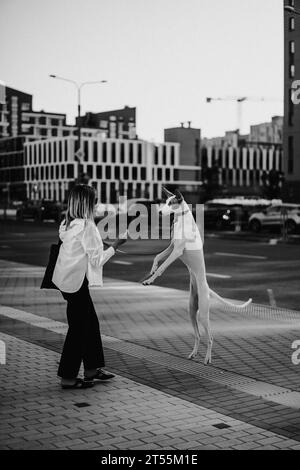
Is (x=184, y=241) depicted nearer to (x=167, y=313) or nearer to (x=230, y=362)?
(x=230, y=362)

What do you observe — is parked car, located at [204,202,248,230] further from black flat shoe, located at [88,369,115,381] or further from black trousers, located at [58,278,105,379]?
black trousers, located at [58,278,105,379]

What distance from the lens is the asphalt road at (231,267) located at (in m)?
13.8

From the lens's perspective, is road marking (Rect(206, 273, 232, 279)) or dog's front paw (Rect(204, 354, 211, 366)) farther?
road marking (Rect(206, 273, 232, 279))

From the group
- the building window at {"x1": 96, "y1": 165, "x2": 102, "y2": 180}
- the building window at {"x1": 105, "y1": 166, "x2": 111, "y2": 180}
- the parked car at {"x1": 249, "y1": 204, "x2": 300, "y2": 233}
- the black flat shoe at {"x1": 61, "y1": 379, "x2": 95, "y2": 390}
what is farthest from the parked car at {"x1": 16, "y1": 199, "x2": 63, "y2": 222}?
the building window at {"x1": 105, "y1": 166, "x2": 111, "y2": 180}

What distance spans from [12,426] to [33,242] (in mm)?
24313

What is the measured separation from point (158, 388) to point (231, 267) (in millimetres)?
12613

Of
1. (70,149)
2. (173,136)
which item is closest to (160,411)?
(70,149)

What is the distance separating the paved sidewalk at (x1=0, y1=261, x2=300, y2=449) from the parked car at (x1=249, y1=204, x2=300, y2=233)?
2391 cm

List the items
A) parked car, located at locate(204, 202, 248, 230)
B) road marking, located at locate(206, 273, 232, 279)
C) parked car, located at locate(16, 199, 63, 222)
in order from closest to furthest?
road marking, located at locate(206, 273, 232, 279) → parked car, located at locate(204, 202, 248, 230) → parked car, located at locate(16, 199, 63, 222)

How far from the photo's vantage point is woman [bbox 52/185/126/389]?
6438 mm

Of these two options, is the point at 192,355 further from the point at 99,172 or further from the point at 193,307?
the point at 99,172

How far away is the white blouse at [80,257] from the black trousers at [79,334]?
95 mm

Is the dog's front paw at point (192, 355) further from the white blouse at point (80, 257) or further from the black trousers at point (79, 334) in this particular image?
the white blouse at point (80, 257)

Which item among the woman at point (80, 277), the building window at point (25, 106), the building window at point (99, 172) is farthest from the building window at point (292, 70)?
the building window at point (25, 106)
